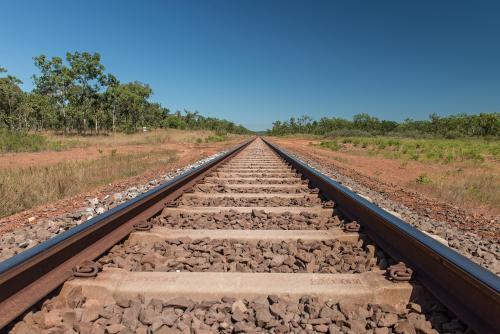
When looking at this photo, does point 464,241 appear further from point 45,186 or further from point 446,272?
point 45,186

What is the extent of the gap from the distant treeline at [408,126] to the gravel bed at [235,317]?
2795 inches

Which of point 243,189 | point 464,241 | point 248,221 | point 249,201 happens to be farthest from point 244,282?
point 243,189

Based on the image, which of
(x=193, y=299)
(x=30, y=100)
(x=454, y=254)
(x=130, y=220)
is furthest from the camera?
(x=30, y=100)

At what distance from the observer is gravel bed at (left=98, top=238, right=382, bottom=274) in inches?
92.5

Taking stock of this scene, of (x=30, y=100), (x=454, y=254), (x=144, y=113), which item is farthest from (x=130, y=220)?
(x=144, y=113)

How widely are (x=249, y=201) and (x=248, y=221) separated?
0.94m

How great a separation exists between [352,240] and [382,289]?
1015mm

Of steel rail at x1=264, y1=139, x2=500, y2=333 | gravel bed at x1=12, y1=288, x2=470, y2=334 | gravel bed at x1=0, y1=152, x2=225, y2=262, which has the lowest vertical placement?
gravel bed at x1=0, y1=152, x2=225, y2=262

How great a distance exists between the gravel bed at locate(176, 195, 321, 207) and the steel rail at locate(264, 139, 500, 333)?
133cm

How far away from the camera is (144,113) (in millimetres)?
62812

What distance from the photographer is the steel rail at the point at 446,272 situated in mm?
1579

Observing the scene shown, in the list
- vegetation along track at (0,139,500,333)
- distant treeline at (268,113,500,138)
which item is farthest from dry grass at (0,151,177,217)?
distant treeline at (268,113,500,138)

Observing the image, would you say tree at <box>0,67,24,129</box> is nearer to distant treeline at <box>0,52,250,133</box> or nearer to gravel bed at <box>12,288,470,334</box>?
distant treeline at <box>0,52,250,133</box>

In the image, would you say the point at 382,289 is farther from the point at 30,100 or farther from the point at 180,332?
the point at 30,100
